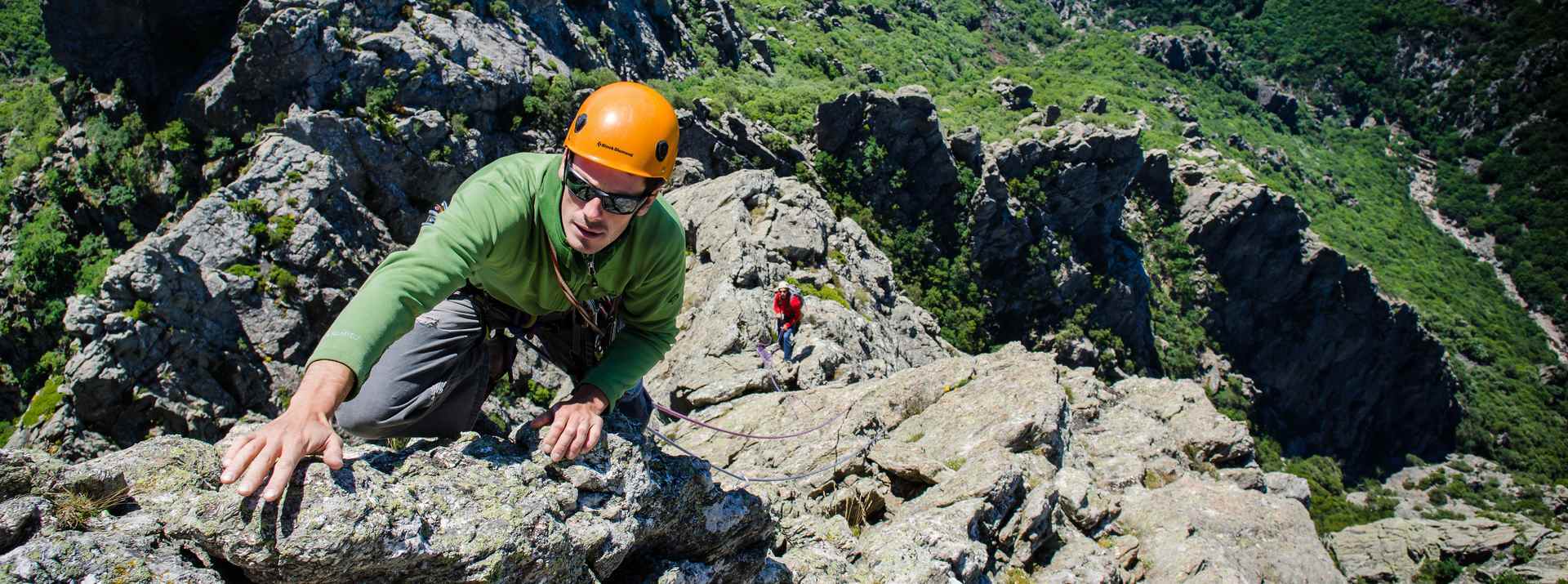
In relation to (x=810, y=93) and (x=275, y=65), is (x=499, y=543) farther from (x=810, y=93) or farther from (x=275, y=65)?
(x=810, y=93)

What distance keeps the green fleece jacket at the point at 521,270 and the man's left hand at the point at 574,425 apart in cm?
13

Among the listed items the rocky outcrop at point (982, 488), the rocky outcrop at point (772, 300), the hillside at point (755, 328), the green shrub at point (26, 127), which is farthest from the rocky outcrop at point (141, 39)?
the rocky outcrop at point (982, 488)

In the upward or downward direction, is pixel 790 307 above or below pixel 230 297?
above

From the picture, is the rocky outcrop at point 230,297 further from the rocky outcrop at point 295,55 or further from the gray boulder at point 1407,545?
the gray boulder at point 1407,545

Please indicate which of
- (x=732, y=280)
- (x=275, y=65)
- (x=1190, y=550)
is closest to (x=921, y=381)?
(x=1190, y=550)

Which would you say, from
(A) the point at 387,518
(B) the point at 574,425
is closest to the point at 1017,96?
(B) the point at 574,425

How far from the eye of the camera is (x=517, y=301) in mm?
5176

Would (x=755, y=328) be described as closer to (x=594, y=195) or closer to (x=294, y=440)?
(x=594, y=195)

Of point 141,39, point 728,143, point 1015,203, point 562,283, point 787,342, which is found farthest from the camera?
point 1015,203

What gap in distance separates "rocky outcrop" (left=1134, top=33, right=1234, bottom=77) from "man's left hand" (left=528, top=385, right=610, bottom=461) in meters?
172

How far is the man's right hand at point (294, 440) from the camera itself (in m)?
2.87

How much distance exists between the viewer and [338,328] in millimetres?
3361

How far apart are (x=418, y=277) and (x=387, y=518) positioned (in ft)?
3.91

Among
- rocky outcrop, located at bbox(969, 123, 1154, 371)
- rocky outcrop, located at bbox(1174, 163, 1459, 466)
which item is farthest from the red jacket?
rocky outcrop, located at bbox(1174, 163, 1459, 466)
